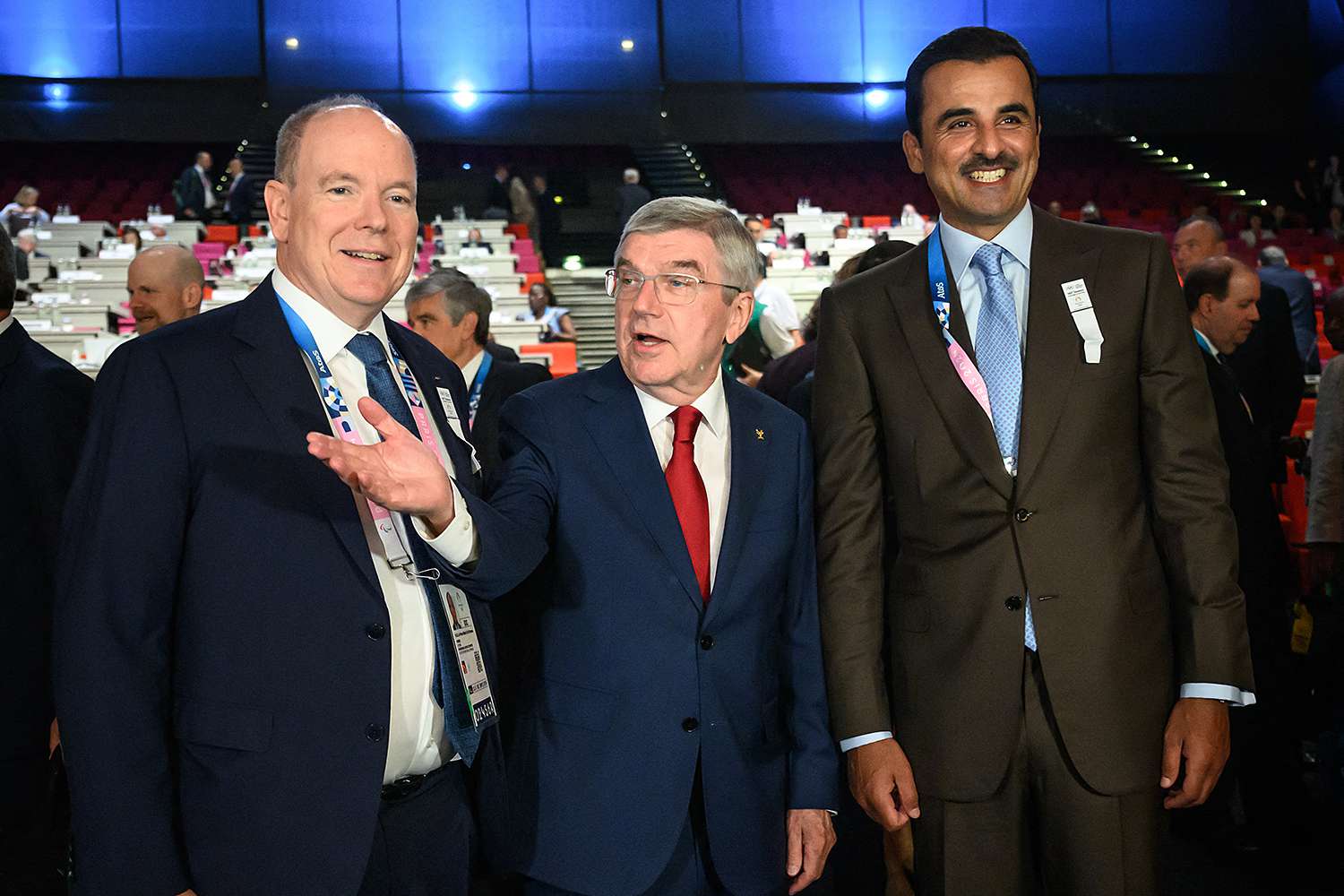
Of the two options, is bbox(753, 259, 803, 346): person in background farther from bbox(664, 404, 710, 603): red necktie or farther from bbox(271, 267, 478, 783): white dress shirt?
bbox(271, 267, 478, 783): white dress shirt

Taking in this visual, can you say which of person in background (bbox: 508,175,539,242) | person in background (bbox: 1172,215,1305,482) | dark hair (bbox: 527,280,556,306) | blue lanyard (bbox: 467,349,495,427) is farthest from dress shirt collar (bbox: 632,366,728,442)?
Answer: person in background (bbox: 508,175,539,242)

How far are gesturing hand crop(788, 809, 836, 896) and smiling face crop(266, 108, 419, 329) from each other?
0.98 meters

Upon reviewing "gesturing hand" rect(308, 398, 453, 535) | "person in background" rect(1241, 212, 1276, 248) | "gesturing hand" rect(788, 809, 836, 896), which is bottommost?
"gesturing hand" rect(788, 809, 836, 896)

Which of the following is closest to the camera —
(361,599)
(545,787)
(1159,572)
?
(361,599)

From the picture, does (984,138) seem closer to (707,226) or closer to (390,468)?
(707,226)

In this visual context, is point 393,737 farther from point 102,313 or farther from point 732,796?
point 102,313

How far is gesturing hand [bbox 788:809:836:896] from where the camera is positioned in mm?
1810

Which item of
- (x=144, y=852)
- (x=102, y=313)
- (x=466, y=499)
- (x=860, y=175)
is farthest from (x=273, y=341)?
(x=860, y=175)

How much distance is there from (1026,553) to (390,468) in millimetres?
930

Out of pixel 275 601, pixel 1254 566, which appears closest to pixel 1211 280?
pixel 1254 566

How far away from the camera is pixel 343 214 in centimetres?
164

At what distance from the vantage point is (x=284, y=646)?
151 cm

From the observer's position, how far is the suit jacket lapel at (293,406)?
5.08 ft

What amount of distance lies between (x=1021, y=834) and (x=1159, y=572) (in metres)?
0.45
